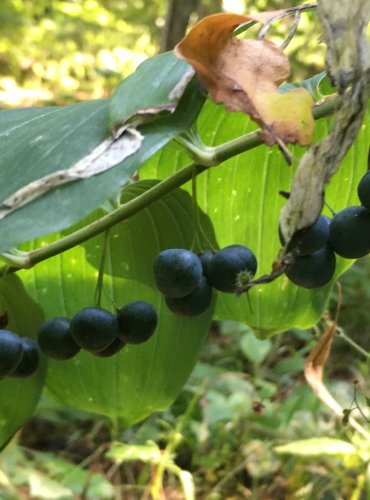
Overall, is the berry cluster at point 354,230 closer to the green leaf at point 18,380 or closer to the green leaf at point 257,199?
the green leaf at point 257,199

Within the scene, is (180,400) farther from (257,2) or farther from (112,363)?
(257,2)

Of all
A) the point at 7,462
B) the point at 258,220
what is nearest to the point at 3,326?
the point at 258,220

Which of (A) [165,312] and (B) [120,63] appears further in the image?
(B) [120,63]

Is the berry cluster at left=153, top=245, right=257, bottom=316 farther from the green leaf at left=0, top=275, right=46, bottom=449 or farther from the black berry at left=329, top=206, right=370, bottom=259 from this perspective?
the green leaf at left=0, top=275, right=46, bottom=449

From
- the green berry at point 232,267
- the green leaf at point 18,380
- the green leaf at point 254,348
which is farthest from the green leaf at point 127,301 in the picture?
the green leaf at point 254,348

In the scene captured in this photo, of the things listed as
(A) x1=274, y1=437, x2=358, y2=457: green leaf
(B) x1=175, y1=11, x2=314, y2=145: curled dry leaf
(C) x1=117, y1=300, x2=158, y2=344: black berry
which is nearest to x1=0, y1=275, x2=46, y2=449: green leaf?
(C) x1=117, y1=300, x2=158, y2=344: black berry

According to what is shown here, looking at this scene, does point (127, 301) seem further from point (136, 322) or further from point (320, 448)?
point (320, 448)
